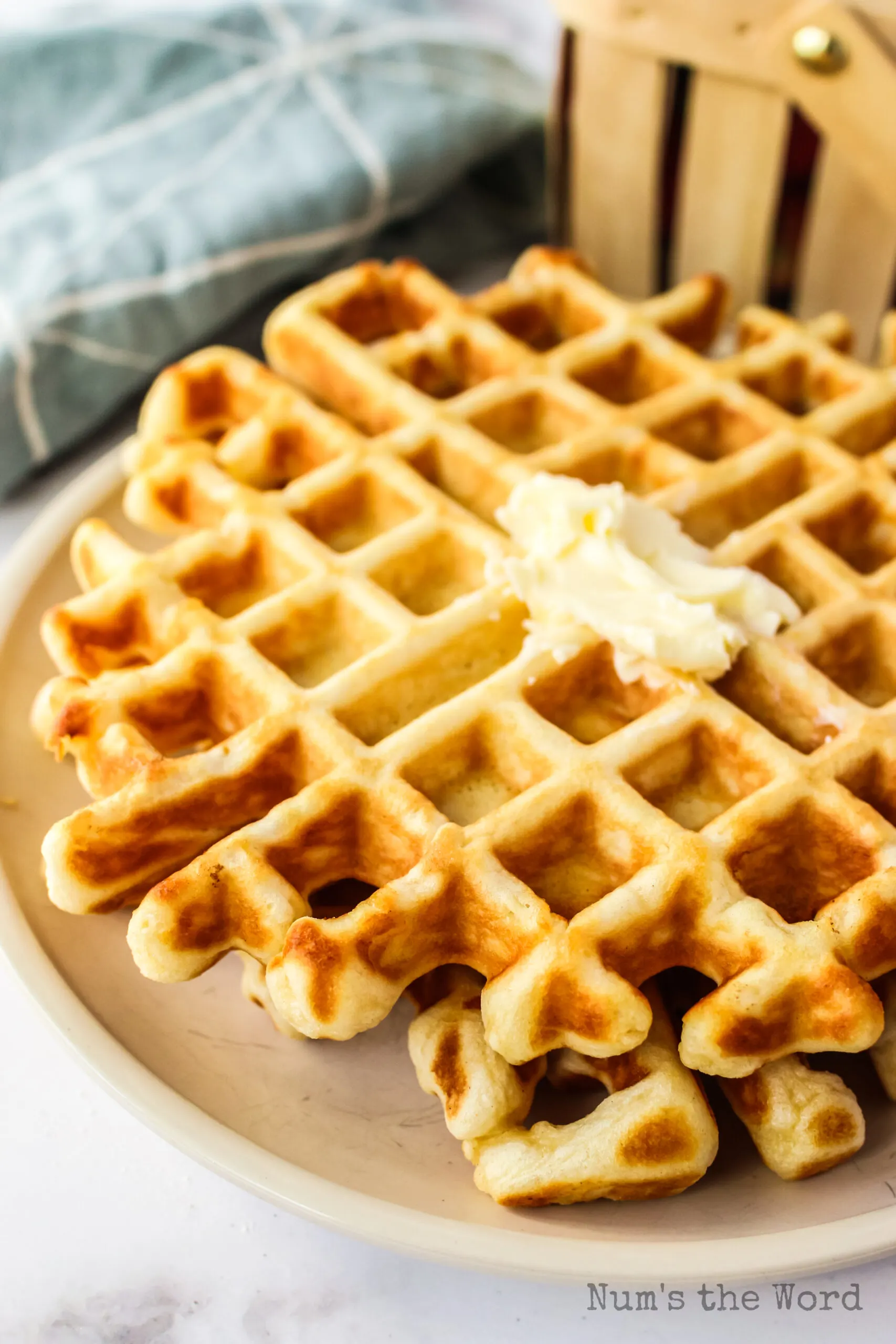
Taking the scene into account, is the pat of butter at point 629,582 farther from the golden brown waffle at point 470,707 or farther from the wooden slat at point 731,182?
the wooden slat at point 731,182

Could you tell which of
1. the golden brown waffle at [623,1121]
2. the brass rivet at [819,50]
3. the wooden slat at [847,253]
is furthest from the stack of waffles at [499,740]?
the brass rivet at [819,50]

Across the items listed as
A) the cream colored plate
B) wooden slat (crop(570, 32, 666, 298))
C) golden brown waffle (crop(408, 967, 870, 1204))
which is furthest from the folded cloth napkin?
golden brown waffle (crop(408, 967, 870, 1204))

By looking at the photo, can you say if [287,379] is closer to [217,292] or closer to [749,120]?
[217,292]

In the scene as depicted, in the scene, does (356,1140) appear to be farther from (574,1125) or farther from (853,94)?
(853,94)

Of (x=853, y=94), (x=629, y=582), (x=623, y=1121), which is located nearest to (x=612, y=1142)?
(x=623, y=1121)

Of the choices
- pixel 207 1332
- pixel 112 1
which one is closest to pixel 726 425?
pixel 207 1332

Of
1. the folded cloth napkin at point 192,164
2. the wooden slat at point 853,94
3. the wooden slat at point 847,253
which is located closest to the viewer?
the wooden slat at point 853,94
